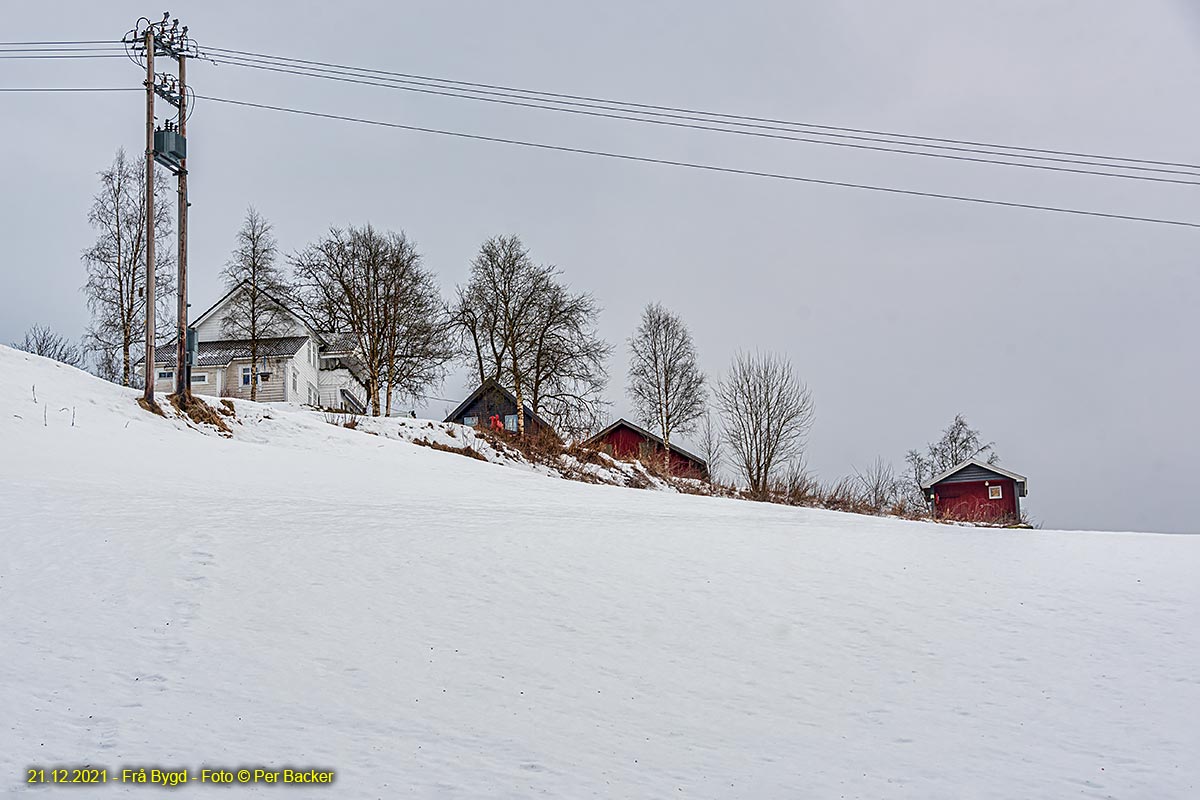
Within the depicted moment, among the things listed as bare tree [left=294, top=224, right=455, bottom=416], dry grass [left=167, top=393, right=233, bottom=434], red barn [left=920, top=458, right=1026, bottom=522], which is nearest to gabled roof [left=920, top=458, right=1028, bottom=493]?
red barn [left=920, top=458, right=1026, bottom=522]

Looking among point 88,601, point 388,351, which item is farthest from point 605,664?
point 388,351

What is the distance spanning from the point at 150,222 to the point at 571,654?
16774 mm

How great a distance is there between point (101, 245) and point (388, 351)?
39.5 ft

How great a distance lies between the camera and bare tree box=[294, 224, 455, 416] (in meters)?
42.0

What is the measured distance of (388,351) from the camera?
41.4 meters

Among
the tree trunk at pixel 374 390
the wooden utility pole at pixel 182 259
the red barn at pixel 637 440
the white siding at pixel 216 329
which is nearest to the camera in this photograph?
the wooden utility pole at pixel 182 259

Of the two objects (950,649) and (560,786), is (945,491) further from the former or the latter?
(560,786)

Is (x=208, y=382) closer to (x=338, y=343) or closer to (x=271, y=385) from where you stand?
(x=271, y=385)

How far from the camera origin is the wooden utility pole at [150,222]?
18703 millimetres

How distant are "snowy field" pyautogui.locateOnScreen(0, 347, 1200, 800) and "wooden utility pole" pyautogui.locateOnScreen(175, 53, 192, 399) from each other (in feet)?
31.5

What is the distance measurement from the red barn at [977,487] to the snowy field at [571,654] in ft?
130

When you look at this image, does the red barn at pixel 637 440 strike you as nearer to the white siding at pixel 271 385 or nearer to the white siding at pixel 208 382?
the white siding at pixel 271 385

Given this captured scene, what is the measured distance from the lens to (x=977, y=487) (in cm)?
4866

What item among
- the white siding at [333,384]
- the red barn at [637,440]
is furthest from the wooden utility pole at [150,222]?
the white siding at [333,384]
